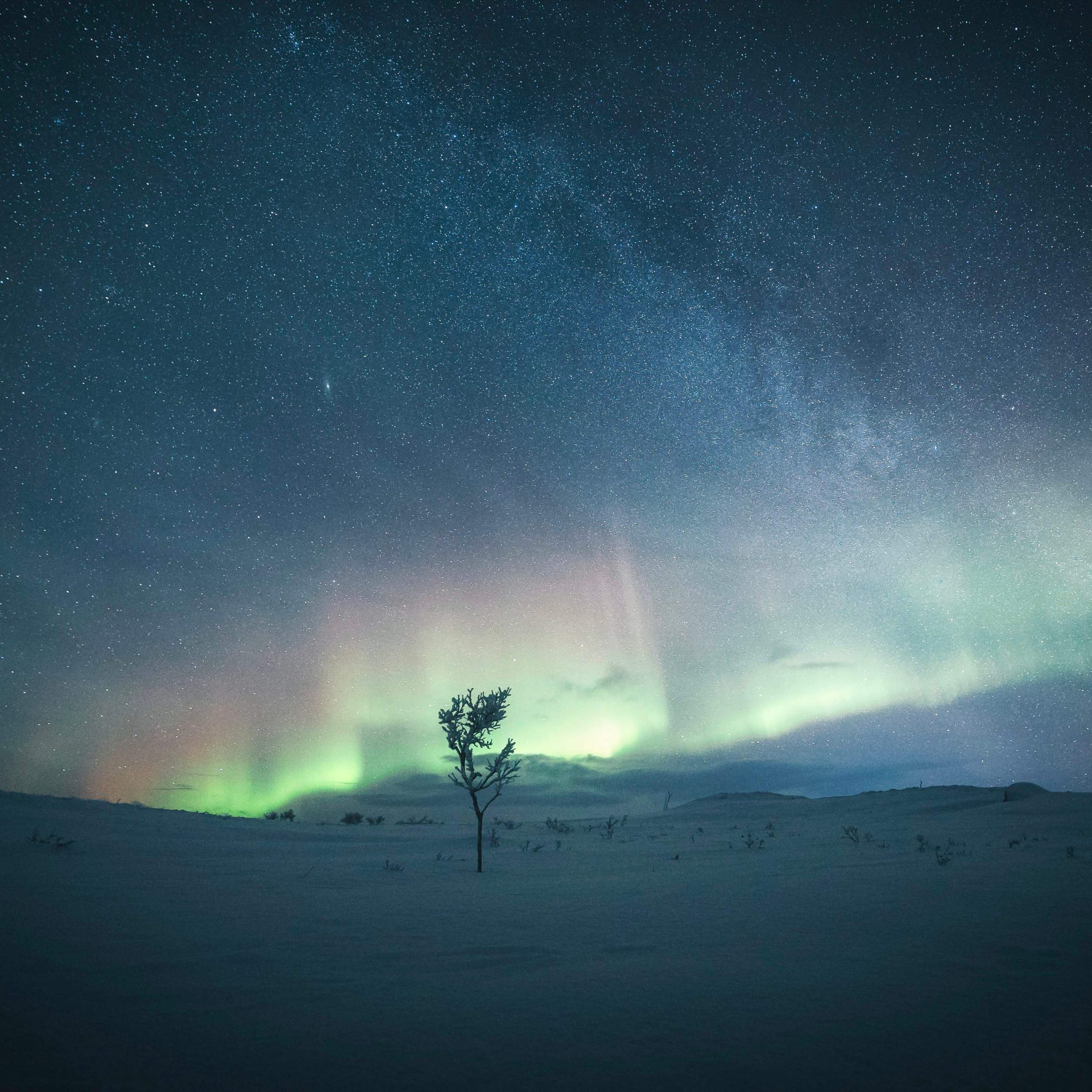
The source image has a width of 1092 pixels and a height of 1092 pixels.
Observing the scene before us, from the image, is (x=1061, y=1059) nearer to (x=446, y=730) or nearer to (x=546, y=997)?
(x=546, y=997)

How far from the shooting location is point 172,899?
7070 mm

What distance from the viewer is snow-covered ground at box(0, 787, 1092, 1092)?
2.96m

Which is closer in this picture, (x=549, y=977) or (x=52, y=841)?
(x=549, y=977)

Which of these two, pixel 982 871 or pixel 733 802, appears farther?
pixel 733 802

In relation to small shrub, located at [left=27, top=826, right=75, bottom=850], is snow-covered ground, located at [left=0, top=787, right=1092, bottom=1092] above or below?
below

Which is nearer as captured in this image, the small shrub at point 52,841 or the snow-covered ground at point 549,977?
the snow-covered ground at point 549,977

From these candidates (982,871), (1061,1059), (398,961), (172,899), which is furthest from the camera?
(982,871)

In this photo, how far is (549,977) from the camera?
4.35 m

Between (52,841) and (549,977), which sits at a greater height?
(52,841)

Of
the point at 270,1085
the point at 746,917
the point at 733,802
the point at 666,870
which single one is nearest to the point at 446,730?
the point at 666,870

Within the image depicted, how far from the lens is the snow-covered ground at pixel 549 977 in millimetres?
2961

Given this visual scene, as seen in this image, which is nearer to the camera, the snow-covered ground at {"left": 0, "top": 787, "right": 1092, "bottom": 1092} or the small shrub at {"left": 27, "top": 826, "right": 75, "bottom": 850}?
the snow-covered ground at {"left": 0, "top": 787, "right": 1092, "bottom": 1092}

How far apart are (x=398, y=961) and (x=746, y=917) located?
3.73 meters

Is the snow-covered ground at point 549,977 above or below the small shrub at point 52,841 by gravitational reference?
below
